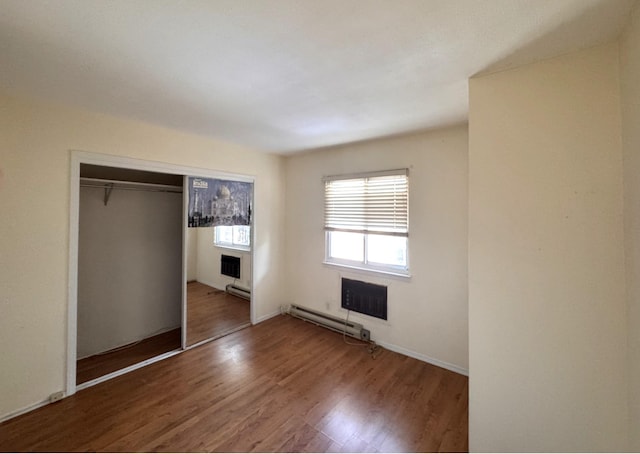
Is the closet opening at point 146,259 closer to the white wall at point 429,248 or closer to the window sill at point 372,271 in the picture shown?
the window sill at point 372,271

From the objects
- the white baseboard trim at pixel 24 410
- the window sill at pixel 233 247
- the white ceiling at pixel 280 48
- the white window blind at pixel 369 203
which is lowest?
the white baseboard trim at pixel 24 410

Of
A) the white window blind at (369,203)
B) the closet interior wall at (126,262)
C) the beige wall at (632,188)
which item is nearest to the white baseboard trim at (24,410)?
the closet interior wall at (126,262)

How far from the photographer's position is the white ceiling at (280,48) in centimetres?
105

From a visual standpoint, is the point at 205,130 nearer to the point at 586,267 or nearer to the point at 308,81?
the point at 308,81

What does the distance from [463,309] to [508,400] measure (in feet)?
3.68

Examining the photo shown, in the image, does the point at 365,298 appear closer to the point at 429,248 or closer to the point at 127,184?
the point at 429,248

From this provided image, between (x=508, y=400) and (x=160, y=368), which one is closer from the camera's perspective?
(x=508, y=400)

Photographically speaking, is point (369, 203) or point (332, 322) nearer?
point (369, 203)

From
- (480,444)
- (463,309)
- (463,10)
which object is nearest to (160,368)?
(480,444)

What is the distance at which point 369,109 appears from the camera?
2.10 metres

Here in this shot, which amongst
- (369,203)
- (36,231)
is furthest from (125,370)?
(369,203)

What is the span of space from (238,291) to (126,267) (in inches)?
56.9

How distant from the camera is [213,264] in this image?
3.70m

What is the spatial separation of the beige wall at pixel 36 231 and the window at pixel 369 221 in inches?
92.5
